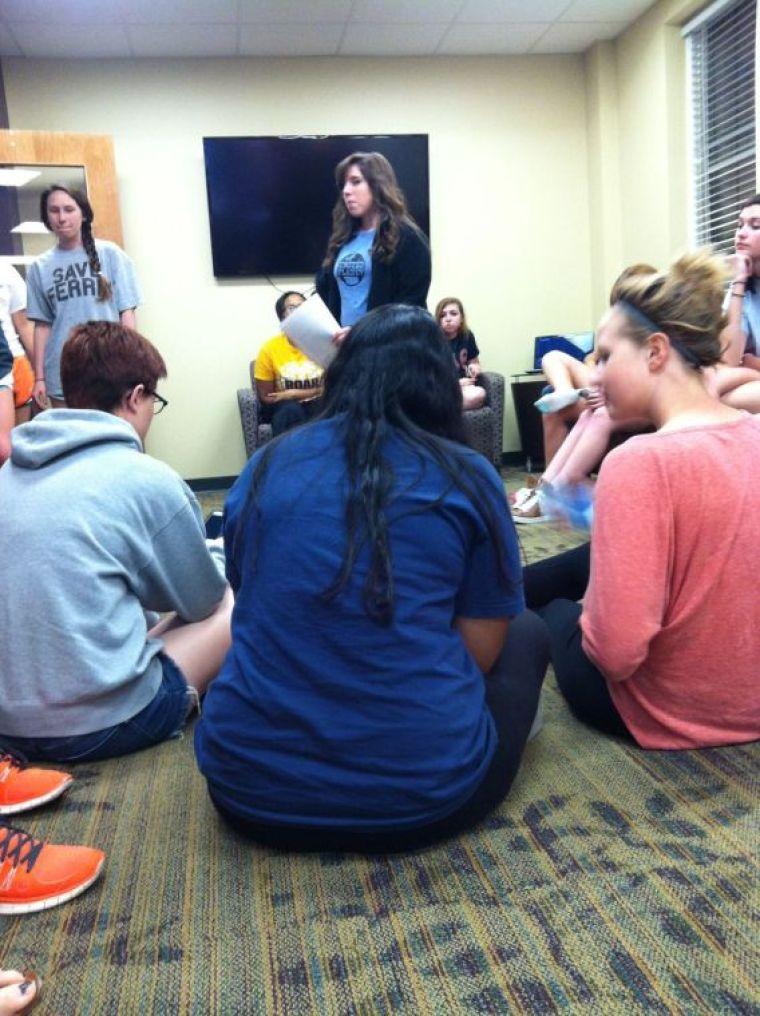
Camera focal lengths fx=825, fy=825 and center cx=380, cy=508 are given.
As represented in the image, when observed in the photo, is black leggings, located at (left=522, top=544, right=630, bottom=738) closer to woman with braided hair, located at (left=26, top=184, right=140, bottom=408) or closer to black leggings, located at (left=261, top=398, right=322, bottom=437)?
woman with braided hair, located at (left=26, top=184, right=140, bottom=408)

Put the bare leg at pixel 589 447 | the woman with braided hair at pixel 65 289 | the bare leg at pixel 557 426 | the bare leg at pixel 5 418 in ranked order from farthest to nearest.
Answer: the bare leg at pixel 557 426
the woman with braided hair at pixel 65 289
the bare leg at pixel 589 447
the bare leg at pixel 5 418

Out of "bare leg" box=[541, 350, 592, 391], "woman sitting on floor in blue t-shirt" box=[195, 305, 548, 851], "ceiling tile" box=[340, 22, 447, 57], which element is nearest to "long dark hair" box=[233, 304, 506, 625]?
"woman sitting on floor in blue t-shirt" box=[195, 305, 548, 851]

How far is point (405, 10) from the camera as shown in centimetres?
432

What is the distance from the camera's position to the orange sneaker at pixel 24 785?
1279 mm

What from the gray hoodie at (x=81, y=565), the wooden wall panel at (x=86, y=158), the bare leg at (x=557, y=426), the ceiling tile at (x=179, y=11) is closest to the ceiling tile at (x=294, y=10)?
the ceiling tile at (x=179, y=11)

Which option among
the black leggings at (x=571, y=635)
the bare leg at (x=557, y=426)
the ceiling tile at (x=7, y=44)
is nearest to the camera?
the black leggings at (x=571, y=635)

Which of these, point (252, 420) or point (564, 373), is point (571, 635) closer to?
point (564, 373)

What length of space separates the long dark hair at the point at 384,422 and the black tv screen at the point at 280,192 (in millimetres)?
4192

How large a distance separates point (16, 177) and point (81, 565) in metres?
4.00

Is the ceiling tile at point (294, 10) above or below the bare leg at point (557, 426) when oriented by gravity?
above

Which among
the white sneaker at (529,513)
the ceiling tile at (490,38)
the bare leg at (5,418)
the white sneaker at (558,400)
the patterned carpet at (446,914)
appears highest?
the ceiling tile at (490,38)

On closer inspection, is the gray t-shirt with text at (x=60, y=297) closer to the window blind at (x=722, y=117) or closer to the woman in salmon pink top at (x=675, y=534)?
the woman in salmon pink top at (x=675, y=534)

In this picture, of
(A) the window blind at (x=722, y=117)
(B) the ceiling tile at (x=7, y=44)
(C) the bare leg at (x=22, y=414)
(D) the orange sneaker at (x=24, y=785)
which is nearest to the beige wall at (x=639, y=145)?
(A) the window blind at (x=722, y=117)

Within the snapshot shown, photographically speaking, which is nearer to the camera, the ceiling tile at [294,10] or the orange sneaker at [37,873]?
the orange sneaker at [37,873]
